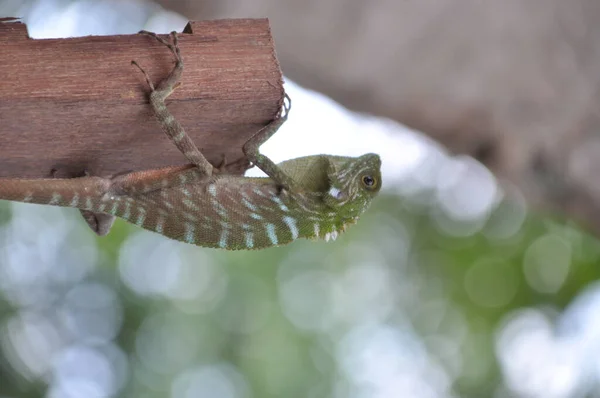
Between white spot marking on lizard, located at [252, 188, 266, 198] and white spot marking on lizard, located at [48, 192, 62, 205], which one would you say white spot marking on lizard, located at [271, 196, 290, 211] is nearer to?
white spot marking on lizard, located at [252, 188, 266, 198]

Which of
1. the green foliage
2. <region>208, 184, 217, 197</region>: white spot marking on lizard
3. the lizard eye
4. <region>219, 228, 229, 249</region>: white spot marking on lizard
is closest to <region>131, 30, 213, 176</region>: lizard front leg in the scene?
<region>208, 184, 217, 197</region>: white spot marking on lizard

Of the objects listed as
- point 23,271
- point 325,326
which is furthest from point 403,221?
point 23,271

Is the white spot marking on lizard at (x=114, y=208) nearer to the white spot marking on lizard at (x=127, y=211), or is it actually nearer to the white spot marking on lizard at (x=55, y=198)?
the white spot marking on lizard at (x=127, y=211)

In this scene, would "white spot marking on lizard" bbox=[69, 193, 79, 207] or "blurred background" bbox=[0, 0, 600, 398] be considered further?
"blurred background" bbox=[0, 0, 600, 398]

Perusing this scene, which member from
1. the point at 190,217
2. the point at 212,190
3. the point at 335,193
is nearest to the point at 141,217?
the point at 190,217

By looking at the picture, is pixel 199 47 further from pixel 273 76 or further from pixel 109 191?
pixel 109 191

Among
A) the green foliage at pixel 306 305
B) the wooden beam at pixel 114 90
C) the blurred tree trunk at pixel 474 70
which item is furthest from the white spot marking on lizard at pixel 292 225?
the green foliage at pixel 306 305

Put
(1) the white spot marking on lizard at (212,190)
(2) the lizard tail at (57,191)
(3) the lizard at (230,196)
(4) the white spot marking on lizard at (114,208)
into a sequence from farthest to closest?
(1) the white spot marking on lizard at (212,190) < (4) the white spot marking on lizard at (114,208) < (3) the lizard at (230,196) < (2) the lizard tail at (57,191)
